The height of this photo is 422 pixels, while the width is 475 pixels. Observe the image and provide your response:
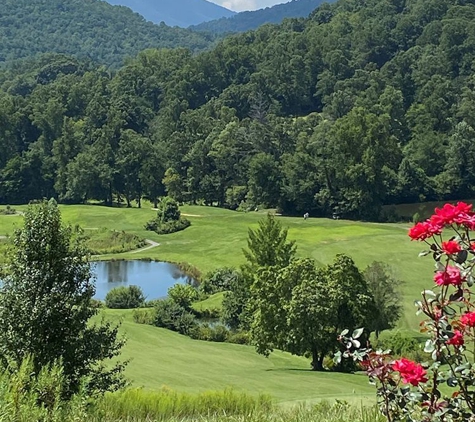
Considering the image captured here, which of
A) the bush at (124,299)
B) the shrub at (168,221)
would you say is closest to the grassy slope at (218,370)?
the bush at (124,299)

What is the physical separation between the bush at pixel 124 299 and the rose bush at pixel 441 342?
32932mm

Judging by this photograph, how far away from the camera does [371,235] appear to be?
52.1m

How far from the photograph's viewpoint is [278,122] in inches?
3270

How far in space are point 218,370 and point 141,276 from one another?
25.9m

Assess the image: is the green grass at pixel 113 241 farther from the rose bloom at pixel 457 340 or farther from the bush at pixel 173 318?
the rose bloom at pixel 457 340

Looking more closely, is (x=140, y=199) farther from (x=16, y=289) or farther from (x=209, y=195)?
(x=16, y=289)

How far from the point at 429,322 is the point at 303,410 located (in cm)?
273

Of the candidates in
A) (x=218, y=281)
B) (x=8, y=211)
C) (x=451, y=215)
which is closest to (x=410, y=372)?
(x=451, y=215)

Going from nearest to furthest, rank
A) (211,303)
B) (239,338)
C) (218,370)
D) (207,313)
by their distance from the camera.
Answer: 1. (218,370)
2. (239,338)
3. (207,313)
4. (211,303)

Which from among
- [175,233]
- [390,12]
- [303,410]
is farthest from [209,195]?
[303,410]

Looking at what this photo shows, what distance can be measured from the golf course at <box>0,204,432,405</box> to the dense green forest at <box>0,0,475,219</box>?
6.32m

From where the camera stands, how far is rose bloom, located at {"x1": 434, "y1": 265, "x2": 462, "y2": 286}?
3609mm

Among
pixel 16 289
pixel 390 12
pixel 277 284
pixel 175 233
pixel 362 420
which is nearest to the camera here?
pixel 362 420

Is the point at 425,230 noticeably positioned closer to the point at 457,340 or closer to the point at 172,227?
the point at 457,340
